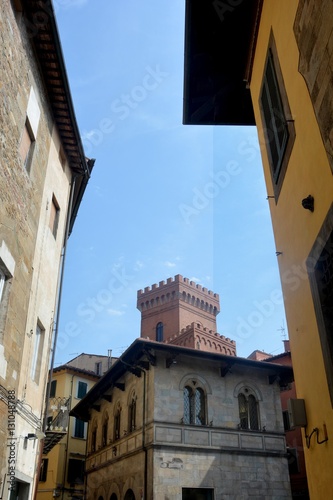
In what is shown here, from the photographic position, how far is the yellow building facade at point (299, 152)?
347 cm

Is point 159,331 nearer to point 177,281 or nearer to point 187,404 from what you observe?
point 177,281

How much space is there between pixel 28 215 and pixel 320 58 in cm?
708

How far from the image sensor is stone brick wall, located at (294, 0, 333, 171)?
308cm

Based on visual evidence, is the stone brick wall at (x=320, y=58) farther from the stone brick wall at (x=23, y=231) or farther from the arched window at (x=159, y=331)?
the arched window at (x=159, y=331)

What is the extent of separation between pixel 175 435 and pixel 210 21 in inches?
539

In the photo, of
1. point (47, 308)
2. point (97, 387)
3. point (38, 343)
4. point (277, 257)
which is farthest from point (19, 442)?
point (97, 387)

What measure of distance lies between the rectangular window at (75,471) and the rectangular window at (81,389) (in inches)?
175

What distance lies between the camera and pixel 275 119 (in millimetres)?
6953

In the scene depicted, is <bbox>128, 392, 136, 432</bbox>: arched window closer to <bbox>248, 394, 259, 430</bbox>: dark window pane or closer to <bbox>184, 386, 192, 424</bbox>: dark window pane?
<bbox>184, 386, 192, 424</bbox>: dark window pane

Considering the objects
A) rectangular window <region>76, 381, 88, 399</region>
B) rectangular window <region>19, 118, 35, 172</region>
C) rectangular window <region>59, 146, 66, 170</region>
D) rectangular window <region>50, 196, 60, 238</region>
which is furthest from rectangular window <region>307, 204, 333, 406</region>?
rectangular window <region>76, 381, 88, 399</region>

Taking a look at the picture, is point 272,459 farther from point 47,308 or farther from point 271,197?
point 271,197

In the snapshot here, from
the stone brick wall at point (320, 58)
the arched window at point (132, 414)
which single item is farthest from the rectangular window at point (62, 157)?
the arched window at point (132, 414)

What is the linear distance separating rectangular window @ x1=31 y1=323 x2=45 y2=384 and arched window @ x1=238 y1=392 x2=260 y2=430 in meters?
10.6

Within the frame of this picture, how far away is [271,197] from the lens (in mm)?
7742
